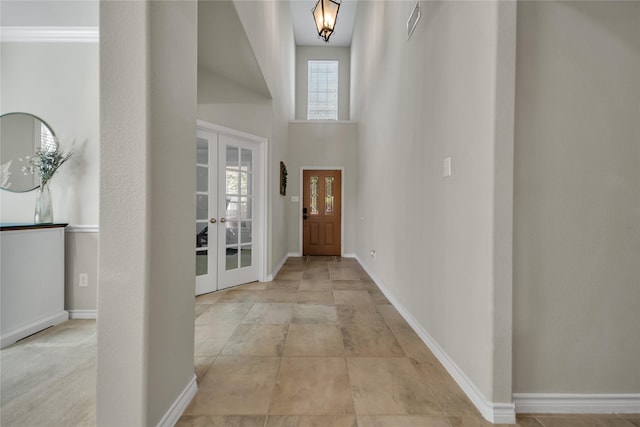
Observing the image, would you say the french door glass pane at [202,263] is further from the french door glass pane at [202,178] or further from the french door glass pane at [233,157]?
the french door glass pane at [233,157]

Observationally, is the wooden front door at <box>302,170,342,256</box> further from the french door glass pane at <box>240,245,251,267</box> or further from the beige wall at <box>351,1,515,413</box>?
the beige wall at <box>351,1,515,413</box>

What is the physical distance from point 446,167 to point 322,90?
19.4ft

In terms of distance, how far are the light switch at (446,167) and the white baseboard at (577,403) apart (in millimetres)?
1264

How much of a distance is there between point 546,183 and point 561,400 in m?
1.12

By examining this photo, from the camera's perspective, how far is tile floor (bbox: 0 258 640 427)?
130 cm

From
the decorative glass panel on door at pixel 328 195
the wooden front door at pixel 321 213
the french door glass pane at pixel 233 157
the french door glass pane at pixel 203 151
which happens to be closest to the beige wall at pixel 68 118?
the french door glass pane at pixel 203 151

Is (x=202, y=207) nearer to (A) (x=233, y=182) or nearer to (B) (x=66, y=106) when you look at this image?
(A) (x=233, y=182)

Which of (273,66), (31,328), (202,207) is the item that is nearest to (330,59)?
(273,66)

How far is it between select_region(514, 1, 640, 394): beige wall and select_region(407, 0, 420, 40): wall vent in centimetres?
119

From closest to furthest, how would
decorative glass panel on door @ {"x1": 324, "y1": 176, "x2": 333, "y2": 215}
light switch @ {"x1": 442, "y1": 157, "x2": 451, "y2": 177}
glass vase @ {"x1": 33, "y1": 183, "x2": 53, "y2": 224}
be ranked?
light switch @ {"x1": 442, "y1": 157, "x2": 451, "y2": 177}
glass vase @ {"x1": 33, "y1": 183, "x2": 53, "y2": 224}
decorative glass panel on door @ {"x1": 324, "y1": 176, "x2": 333, "y2": 215}

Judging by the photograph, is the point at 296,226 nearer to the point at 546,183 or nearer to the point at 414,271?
the point at 414,271

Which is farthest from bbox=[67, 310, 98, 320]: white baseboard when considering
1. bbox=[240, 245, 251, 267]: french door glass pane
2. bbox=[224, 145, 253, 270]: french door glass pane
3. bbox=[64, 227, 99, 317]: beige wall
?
bbox=[240, 245, 251, 267]: french door glass pane

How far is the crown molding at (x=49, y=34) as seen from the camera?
245 centimetres

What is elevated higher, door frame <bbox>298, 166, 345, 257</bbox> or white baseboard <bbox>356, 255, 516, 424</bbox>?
door frame <bbox>298, 166, 345, 257</bbox>
